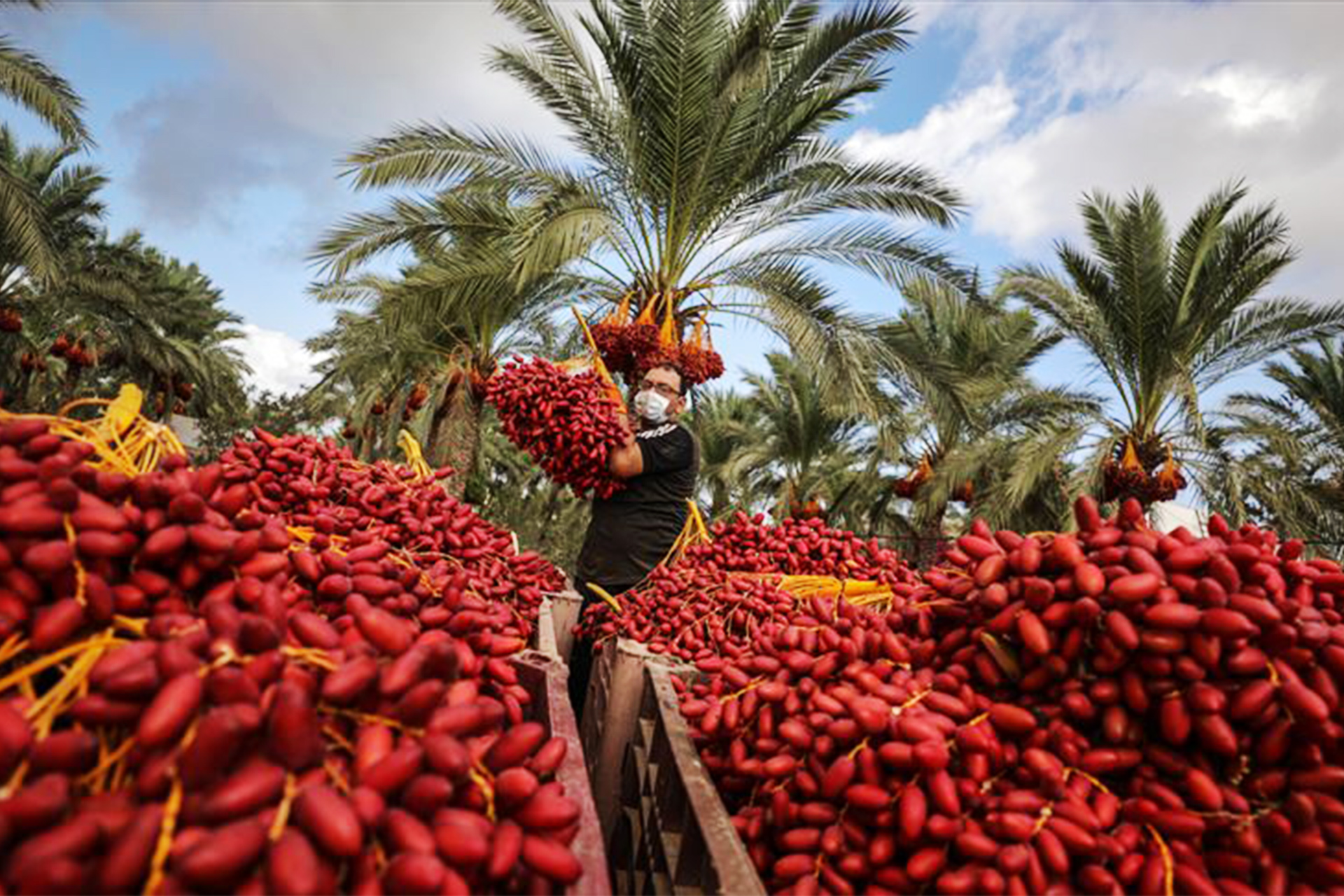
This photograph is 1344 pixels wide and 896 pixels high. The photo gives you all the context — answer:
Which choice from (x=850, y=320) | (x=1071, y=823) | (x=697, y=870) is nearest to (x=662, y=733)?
(x=697, y=870)

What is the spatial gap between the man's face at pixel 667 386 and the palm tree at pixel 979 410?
3.95 meters

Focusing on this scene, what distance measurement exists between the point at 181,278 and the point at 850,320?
2132 centimetres

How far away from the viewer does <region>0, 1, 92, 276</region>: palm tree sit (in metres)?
7.54

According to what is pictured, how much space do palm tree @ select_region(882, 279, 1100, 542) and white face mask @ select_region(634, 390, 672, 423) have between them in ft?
13.3

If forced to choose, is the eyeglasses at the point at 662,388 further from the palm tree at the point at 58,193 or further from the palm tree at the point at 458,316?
the palm tree at the point at 58,193

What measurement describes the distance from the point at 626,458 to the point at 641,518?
1.01ft

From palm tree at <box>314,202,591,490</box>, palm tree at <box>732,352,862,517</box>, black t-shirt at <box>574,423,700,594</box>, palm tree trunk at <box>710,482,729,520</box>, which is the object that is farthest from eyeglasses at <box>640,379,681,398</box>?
palm tree trunk at <box>710,482,729,520</box>

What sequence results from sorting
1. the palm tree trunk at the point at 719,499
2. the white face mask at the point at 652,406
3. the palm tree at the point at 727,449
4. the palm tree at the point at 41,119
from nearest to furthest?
the white face mask at the point at 652,406 < the palm tree at the point at 41,119 < the palm tree at the point at 727,449 < the palm tree trunk at the point at 719,499

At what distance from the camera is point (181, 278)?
2123 centimetres

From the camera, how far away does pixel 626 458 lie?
2723mm

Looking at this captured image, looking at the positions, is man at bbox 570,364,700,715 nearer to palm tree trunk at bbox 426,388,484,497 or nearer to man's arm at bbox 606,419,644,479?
man's arm at bbox 606,419,644,479

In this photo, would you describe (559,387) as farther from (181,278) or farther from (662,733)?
(181,278)

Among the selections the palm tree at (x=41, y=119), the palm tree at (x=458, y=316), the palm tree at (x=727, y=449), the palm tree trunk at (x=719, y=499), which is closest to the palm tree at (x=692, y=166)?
the palm tree at (x=458, y=316)

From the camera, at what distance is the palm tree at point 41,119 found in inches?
297
